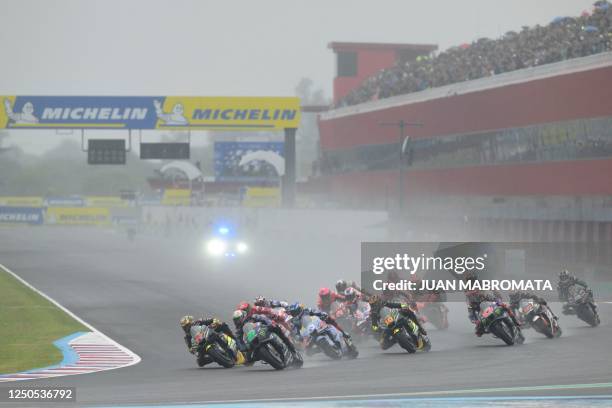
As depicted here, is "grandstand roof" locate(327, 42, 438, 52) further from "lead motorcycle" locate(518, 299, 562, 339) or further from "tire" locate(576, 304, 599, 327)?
"lead motorcycle" locate(518, 299, 562, 339)

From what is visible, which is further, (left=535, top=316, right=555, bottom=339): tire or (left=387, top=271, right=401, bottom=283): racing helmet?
(left=387, top=271, right=401, bottom=283): racing helmet

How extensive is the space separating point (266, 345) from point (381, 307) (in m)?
3.24

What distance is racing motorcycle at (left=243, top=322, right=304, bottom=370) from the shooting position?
19875mm

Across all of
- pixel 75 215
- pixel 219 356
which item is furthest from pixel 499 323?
pixel 75 215

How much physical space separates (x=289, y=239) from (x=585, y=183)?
21.5 m

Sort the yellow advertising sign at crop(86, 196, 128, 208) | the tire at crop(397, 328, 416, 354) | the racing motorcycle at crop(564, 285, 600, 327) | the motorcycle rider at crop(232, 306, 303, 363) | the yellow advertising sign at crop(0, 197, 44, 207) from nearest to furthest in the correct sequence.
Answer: the motorcycle rider at crop(232, 306, 303, 363)
the tire at crop(397, 328, 416, 354)
the racing motorcycle at crop(564, 285, 600, 327)
the yellow advertising sign at crop(86, 196, 128, 208)
the yellow advertising sign at crop(0, 197, 44, 207)

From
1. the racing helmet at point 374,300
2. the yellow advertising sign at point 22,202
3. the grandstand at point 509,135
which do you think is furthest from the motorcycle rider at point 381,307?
the yellow advertising sign at point 22,202

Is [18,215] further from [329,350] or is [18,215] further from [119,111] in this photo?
[329,350]

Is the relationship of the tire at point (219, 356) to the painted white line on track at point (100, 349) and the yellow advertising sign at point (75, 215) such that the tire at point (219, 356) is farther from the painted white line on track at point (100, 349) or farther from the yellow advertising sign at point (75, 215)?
the yellow advertising sign at point (75, 215)

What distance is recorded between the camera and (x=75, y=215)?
11019 centimetres

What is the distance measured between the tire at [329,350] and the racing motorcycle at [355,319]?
2585 mm

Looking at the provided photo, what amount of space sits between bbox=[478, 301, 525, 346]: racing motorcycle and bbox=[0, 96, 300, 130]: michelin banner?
5418 centimetres

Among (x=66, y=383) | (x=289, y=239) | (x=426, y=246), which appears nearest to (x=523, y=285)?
(x=426, y=246)

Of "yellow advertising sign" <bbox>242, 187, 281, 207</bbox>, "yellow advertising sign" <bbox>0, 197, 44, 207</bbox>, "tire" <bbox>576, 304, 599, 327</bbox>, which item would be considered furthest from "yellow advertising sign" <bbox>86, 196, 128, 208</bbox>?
"tire" <bbox>576, 304, 599, 327</bbox>
